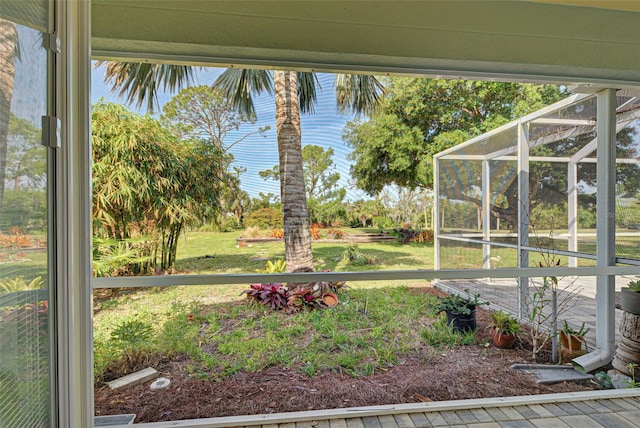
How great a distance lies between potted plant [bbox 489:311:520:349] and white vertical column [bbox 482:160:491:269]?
0.51m

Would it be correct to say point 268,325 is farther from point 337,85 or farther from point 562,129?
point 562,129

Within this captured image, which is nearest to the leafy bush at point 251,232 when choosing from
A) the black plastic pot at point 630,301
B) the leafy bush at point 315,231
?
the leafy bush at point 315,231

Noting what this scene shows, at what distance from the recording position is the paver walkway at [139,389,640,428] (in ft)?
5.75

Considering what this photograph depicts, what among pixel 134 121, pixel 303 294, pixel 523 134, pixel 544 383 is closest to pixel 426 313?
pixel 544 383

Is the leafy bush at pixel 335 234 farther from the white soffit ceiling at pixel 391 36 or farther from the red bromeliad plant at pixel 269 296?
the white soffit ceiling at pixel 391 36

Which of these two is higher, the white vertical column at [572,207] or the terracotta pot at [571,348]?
the white vertical column at [572,207]

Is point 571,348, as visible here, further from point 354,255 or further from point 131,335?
point 131,335

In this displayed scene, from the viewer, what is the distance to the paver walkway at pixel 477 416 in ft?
5.75

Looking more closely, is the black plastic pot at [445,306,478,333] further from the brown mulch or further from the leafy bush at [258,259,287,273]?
the leafy bush at [258,259,287,273]

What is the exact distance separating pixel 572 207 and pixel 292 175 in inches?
97.1

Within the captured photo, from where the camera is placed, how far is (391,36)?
185 cm

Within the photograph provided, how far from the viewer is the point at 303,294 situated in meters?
2.93

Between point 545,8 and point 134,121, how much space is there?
306 cm

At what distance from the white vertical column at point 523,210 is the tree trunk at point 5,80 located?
3283 millimetres
